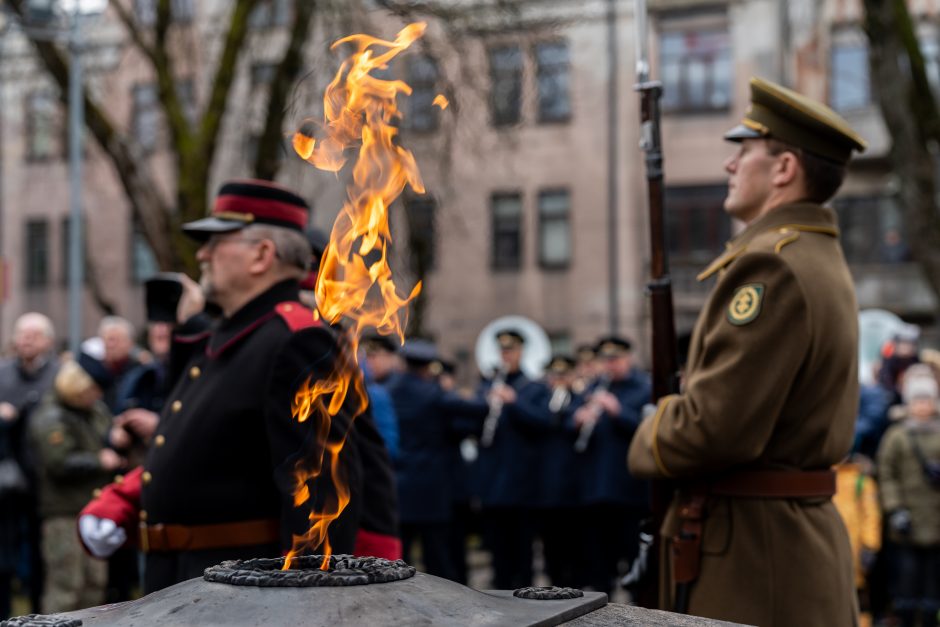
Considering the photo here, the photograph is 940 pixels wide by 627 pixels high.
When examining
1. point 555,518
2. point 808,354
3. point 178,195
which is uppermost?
point 178,195

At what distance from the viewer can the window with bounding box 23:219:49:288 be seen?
113 feet

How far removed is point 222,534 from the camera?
390 cm

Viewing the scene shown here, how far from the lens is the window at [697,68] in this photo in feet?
92.8

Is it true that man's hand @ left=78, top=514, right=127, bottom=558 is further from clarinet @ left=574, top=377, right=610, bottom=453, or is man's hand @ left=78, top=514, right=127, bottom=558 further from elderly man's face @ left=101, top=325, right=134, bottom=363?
clarinet @ left=574, top=377, right=610, bottom=453

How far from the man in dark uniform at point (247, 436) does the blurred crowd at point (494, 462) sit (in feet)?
10.7

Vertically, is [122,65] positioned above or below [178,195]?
above

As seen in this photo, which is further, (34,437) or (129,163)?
(129,163)

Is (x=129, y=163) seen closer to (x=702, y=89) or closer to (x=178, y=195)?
(x=178, y=195)

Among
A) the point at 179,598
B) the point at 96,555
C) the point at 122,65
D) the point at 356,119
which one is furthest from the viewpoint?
the point at 122,65

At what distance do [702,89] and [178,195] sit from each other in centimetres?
1659

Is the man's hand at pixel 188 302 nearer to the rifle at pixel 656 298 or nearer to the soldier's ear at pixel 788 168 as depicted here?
the rifle at pixel 656 298

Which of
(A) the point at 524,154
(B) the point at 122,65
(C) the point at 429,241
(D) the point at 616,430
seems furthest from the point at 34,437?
(A) the point at 524,154

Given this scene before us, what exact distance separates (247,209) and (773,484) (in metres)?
1.77

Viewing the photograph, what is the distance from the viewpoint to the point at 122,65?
18.0 m
